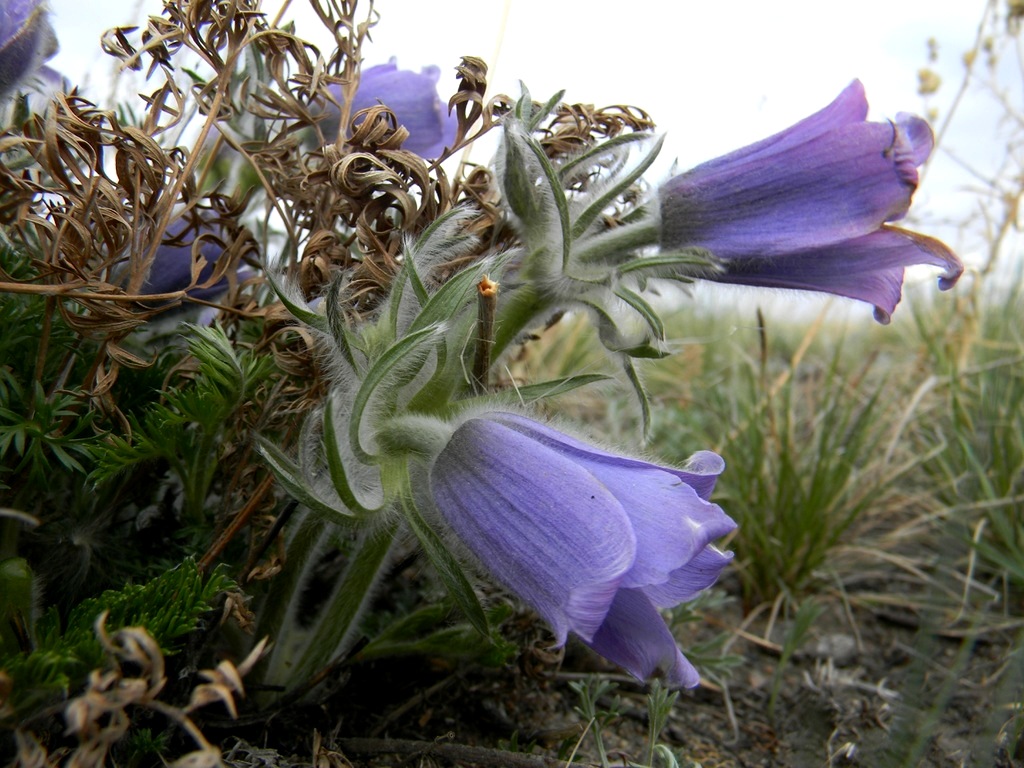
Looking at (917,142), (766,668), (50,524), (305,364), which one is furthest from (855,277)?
(50,524)

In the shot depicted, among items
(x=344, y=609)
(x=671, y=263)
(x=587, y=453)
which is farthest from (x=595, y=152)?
(x=344, y=609)

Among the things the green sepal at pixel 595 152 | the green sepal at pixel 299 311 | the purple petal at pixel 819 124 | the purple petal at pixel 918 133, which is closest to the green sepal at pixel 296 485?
the green sepal at pixel 299 311

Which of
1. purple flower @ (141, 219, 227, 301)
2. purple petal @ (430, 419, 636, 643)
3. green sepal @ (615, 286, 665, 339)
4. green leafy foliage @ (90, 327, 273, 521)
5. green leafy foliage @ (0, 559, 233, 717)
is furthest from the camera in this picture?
purple flower @ (141, 219, 227, 301)

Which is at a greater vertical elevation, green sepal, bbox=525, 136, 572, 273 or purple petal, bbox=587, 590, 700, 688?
green sepal, bbox=525, 136, 572, 273

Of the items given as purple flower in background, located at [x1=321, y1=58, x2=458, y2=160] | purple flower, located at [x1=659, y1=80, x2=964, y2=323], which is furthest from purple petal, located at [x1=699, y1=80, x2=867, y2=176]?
purple flower in background, located at [x1=321, y1=58, x2=458, y2=160]

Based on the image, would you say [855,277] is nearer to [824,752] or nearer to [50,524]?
[824,752]

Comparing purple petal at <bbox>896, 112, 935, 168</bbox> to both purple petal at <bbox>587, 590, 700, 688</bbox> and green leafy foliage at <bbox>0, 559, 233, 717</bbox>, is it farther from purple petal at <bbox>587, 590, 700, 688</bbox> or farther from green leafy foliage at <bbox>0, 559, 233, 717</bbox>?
green leafy foliage at <bbox>0, 559, 233, 717</bbox>

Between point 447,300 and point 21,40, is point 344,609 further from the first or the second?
point 21,40
